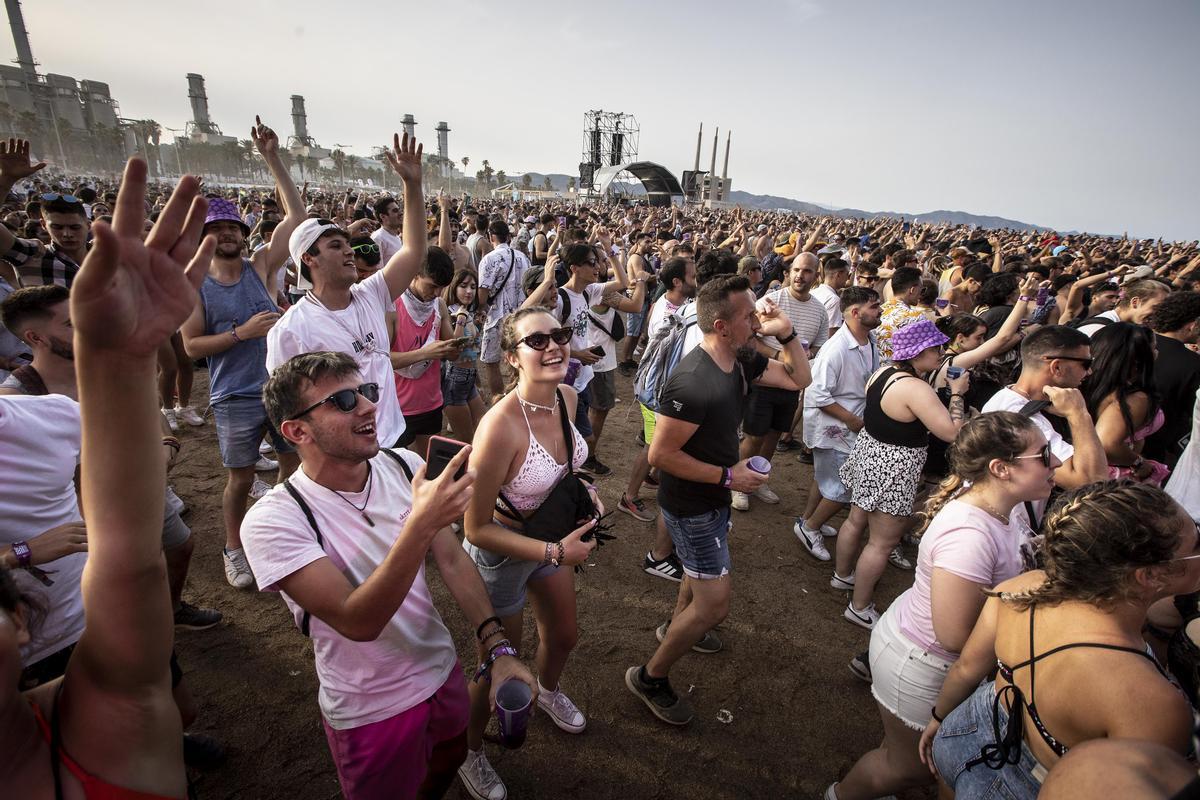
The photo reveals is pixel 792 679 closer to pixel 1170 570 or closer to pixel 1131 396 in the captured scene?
pixel 1170 570

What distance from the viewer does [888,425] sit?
379cm

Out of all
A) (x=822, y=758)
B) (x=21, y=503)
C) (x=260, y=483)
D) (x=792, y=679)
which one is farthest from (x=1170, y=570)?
(x=260, y=483)

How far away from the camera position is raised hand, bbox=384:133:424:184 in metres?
3.68

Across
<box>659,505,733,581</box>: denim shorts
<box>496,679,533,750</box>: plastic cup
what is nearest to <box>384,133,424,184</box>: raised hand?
A: <box>659,505,733,581</box>: denim shorts

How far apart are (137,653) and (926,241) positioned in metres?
22.7

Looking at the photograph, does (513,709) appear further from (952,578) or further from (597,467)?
(597,467)

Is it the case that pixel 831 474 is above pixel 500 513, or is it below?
below

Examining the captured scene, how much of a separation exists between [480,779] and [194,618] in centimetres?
239

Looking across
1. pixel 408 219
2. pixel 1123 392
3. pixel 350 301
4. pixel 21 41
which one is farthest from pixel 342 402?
pixel 21 41

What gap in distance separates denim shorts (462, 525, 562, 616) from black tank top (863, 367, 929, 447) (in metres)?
2.58

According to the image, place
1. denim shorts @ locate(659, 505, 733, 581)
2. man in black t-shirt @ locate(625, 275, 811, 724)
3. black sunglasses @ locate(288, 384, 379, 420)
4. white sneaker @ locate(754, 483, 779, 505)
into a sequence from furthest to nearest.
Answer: white sneaker @ locate(754, 483, 779, 505) → denim shorts @ locate(659, 505, 733, 581) → man in black t-shirt @ locate(625, 275, 811, 724) → black sunglasses @ locate(288, 384, 379, 420)

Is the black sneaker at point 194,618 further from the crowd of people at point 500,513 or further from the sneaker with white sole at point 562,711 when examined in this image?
the sneaker with white sole at point 562,711

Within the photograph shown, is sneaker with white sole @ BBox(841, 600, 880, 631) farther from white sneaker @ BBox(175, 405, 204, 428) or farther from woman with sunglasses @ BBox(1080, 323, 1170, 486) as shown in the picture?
white sneaker @ BBox(175, 405, 204, 428)

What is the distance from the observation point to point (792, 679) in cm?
365
